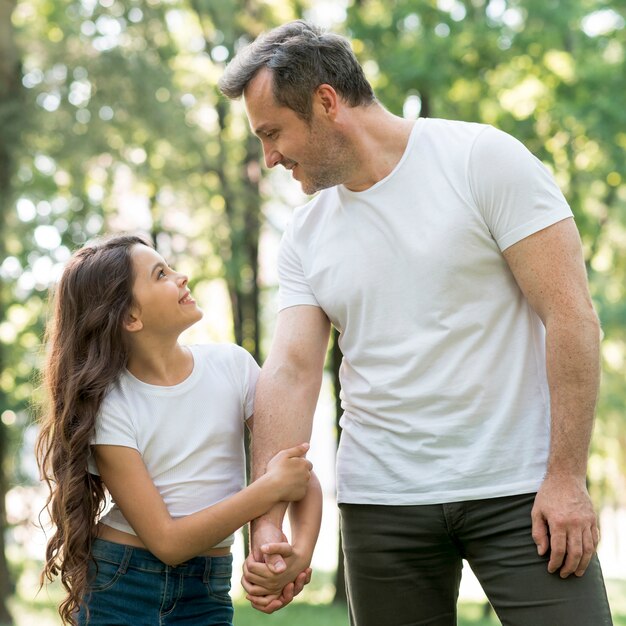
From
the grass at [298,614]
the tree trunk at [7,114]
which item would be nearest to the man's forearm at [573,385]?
the grass at [298,614]

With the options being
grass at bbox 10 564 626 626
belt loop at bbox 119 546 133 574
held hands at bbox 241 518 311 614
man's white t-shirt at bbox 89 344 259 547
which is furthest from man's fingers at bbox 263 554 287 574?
grass at bbox 10 564 626 626

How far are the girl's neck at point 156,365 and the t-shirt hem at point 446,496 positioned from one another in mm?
649

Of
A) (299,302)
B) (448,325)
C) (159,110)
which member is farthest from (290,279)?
(159,110)

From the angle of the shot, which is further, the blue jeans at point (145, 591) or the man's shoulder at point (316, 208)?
the man's shoulder at point (316, 208)

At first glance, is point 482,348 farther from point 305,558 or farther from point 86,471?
point 86,471

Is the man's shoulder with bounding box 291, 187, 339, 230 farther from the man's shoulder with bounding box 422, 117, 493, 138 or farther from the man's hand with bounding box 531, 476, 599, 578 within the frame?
the man's hand with bounding box 531, 476, 599, 578

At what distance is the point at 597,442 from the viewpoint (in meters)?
16.3

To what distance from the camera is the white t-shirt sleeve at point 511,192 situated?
251 cm

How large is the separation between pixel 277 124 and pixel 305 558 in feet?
4.14

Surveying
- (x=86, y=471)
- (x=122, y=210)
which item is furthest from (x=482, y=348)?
(x=122, y=210)

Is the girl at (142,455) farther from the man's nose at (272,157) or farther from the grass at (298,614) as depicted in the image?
the grass at (298,614)

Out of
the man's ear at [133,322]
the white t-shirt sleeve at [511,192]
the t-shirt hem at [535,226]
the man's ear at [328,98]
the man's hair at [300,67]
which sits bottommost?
the man's ear at [133,322]

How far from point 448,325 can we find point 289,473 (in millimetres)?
623

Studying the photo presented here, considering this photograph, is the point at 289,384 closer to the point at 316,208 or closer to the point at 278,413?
the point at 278,413
